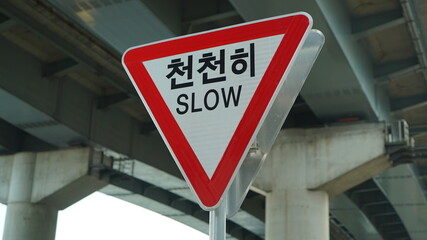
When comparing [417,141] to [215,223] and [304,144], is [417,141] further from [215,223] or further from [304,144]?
[215,223]

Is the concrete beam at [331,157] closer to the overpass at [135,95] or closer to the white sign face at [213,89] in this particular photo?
the overpass at [135,95]

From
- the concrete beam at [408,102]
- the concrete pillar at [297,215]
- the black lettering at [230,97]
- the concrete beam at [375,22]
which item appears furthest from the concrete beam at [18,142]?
the black lettering at [230,97]

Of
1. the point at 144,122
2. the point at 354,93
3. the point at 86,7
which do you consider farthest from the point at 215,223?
the point at 144,122

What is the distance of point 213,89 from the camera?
10.7 feet

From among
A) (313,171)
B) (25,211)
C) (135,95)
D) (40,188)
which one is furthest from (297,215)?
(25,211)

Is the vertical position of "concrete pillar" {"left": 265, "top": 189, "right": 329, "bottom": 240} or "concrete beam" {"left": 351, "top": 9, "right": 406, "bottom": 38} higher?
"concrete beam" {"left": 351, "top": 9, "right": 406, "bottom": 38}

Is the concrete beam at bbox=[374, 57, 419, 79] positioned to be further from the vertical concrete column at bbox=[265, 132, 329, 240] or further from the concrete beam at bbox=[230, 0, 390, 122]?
the vertical concrete column at bbox=[265, 132, 329, 240]

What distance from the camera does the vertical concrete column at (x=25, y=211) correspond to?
23406 millimetres

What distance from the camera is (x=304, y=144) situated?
1992cm

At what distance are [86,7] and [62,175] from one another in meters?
12.2

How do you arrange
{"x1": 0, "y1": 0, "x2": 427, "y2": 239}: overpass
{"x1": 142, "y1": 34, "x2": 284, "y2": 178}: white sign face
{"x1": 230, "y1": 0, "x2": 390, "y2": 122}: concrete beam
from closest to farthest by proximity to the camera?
{"x1": 142, "y1": 34, "x2": 284, "y2": 178}: white sign face
{"x1": 230, "y1": 0, "x2": 390, "y2": 122}: concrete beam
{"x1": 0, "y1": 0, "x2": 427, "y2": 239}: overpass

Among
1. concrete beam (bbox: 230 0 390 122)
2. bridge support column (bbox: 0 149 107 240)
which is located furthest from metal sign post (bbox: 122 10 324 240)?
bridge support column (bbox: 0 149 107 240)

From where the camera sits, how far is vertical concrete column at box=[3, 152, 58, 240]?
2341 centimetres

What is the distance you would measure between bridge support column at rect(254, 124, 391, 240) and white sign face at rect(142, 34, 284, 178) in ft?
52.3
